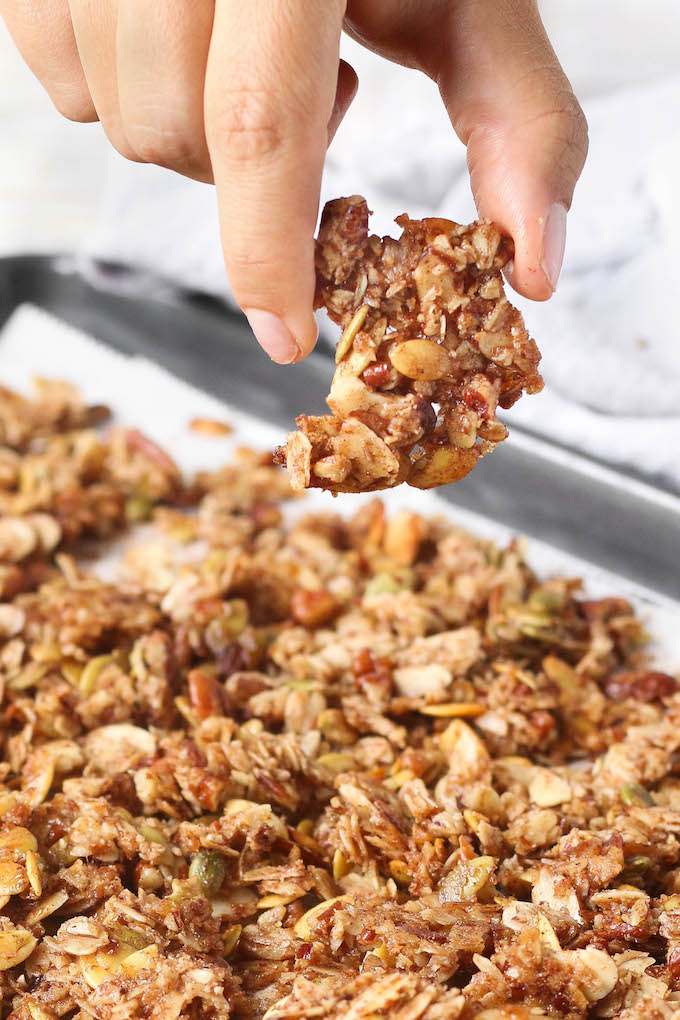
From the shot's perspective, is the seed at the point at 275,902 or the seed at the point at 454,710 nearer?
the seed at the point at 275,902

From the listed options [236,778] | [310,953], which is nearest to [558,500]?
[236,778]

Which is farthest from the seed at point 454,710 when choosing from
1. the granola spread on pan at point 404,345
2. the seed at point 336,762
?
the granola spread on pan at point 404,345

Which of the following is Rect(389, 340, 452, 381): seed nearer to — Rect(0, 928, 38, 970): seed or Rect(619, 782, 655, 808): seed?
Rect(619, 782, 655, 808): seed

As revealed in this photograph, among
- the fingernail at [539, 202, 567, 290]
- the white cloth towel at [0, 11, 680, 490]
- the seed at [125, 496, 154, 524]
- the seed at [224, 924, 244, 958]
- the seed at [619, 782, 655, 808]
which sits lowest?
the seed at [125, 496, 154, 524]

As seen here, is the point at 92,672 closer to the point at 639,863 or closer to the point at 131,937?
the point at 131,937

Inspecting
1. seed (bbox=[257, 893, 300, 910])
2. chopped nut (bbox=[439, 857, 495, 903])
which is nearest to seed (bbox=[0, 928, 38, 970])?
seed (bbox=[257, 893, 300, 910])

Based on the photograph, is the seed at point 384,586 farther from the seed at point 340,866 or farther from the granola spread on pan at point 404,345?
the granola spread on pan at point 404,345

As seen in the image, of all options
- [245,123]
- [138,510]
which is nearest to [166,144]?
[245,123]
